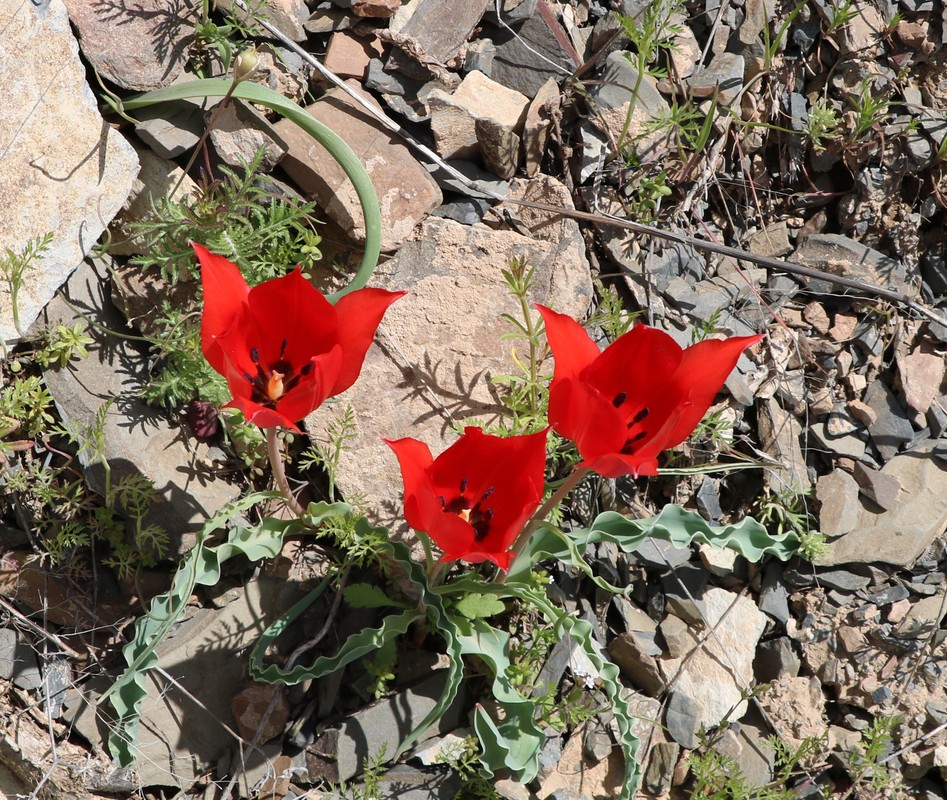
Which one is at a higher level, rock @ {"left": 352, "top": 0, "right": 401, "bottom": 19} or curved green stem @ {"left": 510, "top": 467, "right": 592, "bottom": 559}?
rock @ {"left": 352, "top": 0, "right": 401, "bottom": 19}

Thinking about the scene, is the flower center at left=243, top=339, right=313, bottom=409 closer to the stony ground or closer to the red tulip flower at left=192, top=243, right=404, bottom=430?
the red tulip flower at left=192, top=243, right=404, bottom=430

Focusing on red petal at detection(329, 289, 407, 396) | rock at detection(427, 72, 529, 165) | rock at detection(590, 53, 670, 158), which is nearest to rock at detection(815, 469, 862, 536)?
rock at detection(590, 53, 670, 158)

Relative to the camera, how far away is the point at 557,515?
10.1ft

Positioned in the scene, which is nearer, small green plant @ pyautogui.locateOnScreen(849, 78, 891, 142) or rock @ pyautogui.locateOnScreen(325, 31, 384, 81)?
rock @ pyautogui.locateOnScreen(325, 31, 384, 81)

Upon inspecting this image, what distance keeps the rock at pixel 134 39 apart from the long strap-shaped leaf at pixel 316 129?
0.07 metres

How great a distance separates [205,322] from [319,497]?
1.09m

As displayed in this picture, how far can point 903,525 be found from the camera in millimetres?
3371

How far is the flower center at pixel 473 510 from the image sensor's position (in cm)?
245

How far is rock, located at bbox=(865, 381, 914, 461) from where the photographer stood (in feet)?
11.6

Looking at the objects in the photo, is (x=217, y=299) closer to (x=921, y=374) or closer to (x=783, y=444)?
(x=783, y=444)

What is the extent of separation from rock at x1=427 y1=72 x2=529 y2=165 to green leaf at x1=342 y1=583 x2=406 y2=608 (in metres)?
1.60

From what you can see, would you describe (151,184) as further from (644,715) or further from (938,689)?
(938,689)

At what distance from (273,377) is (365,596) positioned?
2.76 ft

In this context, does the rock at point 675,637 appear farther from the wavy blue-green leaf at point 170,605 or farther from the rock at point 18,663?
the rock at point 18,663
